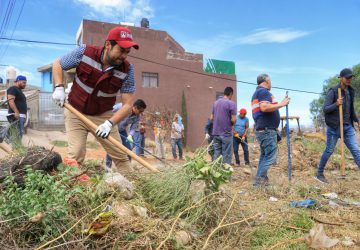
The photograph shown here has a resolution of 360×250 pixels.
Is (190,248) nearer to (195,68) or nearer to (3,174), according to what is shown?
(3,174)

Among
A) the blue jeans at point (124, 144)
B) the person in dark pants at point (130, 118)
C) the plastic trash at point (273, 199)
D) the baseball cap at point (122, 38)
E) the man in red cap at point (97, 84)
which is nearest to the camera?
the baseball cap at point (122, 38)

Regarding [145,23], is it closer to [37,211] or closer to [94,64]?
[94,64]

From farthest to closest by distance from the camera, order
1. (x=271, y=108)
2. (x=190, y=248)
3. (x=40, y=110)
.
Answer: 1. (x=40, y=110)
2. (x=271, y=108)
3. (x=190, y=248)

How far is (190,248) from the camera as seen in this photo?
7.75 feet

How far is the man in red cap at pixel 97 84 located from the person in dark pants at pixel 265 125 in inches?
79.1

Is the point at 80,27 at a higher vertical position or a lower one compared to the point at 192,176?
higher

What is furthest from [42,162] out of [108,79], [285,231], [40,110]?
[40,110]

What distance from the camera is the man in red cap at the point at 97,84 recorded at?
3553 mm

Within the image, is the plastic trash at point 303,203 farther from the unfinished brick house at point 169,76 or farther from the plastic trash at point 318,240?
the unfinished brick house at point 169,76

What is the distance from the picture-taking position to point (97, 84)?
3703 millimetres

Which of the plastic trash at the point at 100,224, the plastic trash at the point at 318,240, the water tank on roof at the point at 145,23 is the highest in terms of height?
the water tank on roof at the point at 145,23

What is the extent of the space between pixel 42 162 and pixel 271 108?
3.06 metres

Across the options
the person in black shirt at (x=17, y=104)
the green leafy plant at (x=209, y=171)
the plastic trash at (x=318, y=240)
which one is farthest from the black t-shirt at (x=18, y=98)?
the plastic trash at (x=318, y=240)

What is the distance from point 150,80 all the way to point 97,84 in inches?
692
